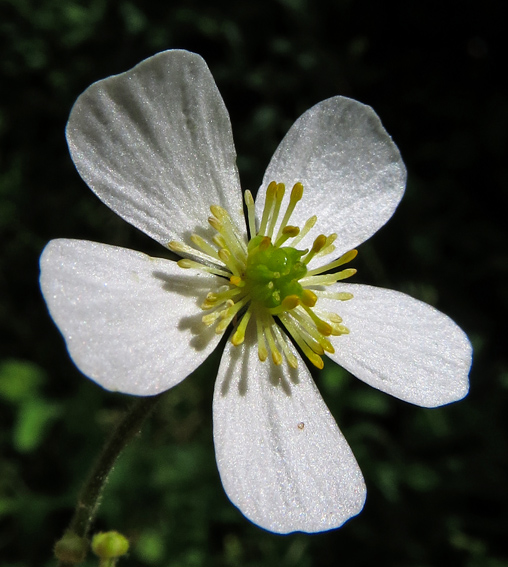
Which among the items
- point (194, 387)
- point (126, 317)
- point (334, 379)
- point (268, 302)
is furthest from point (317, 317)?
point (194, 387)

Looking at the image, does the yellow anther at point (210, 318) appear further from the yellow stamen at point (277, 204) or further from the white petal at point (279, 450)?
the yellow stamen at point (277, 204)

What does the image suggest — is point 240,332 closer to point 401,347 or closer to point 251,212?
point 251,212

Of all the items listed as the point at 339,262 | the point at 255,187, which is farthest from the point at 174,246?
the point at 255,187

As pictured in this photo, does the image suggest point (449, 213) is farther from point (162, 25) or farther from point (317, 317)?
point (317, 317)

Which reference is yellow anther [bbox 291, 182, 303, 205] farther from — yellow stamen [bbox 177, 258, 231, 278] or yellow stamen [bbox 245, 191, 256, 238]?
yellow stamen [bbox 177, 258, 231, 278]

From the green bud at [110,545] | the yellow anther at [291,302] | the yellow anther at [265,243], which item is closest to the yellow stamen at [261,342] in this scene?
the yellow anther at [291,302]
